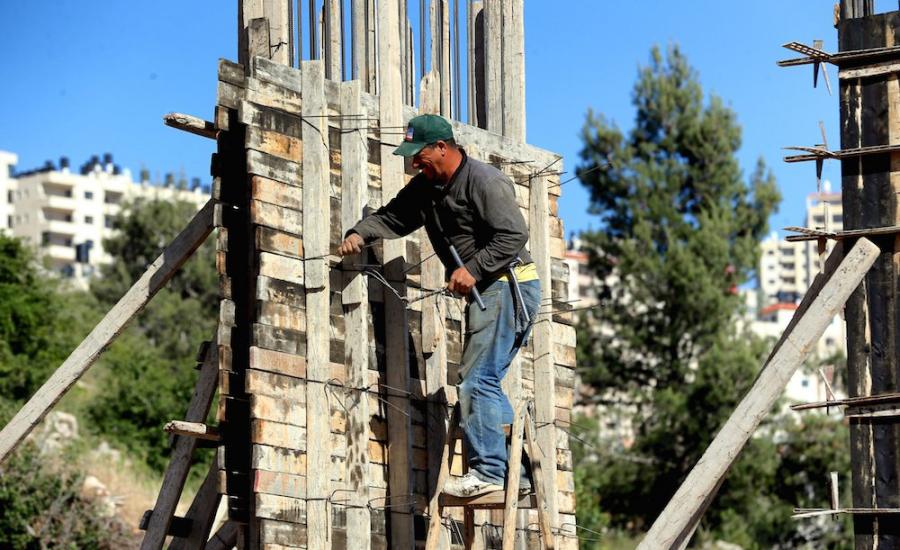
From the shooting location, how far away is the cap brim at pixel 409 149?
834cm

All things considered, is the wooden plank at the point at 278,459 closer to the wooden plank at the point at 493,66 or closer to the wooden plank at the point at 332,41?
the wooden plank at the point at 332,41

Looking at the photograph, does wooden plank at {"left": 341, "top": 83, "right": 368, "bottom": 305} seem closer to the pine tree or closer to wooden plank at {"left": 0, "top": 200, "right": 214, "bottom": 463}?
wooden plank at {"left": 0, "top": 200, "right": 214, "bottom": 463}

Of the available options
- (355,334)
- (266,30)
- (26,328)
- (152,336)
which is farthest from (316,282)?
(152,336)

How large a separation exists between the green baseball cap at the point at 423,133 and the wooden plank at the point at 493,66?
2.06 m

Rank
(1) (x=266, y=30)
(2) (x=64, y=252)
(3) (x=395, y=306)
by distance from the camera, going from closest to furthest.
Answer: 1. (1) (x=266, y=30)
2. (3) (x=395, y=306)
3. (2) (x=64, y=252)

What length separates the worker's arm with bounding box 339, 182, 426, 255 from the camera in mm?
8703

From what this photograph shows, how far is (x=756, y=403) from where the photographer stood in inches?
346

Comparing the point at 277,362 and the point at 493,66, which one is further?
the point at 493,66

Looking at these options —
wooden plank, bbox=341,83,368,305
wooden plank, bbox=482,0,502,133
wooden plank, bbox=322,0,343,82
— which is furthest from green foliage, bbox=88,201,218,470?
wooden plank, bbox=341,83,368,305

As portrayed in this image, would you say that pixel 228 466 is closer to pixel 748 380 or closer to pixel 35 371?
pixel 35 371

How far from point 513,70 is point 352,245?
8.21ft

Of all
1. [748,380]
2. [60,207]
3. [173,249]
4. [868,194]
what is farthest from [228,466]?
[60,207]

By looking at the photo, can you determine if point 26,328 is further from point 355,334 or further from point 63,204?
point 63,204

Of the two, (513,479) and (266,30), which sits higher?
(266,30)
